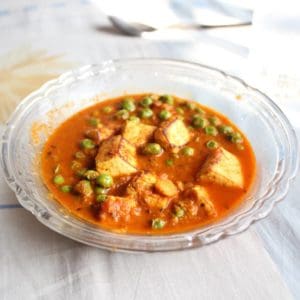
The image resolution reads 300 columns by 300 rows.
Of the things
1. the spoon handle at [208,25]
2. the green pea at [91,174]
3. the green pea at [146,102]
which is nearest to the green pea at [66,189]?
the green pea at [91,174]

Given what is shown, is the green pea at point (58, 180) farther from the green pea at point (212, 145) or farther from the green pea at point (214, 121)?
the green pea at point (214, 121)

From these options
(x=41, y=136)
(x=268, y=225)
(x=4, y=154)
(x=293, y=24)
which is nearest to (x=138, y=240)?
(x=268, y=225)

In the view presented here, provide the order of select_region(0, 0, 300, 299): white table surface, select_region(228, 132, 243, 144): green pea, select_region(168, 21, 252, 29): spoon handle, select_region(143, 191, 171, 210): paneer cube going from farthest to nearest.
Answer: select_region(168, 21, 252, 29): spoon handle, select_region(228, 132, 243, 144): green pea, select_region(143, 191, 171, 210): paneer cube, select_region(0, 0, 300, 299): white table surface

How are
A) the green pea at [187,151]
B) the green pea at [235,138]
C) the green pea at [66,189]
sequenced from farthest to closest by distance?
the green pea at [235,138], the green pea at [187,151], the green pea at [66,189]

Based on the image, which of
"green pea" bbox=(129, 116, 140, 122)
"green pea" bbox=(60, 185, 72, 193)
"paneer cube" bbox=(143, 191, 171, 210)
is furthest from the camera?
"green pea" bbox=(129, 116, 140, 122)

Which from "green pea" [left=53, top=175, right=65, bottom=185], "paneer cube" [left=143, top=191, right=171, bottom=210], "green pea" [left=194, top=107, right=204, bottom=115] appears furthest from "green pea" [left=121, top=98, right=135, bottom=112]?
"paneer cube" [left=143, top=191, right=171, bottom=210]

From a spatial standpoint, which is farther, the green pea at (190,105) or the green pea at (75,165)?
the green pea at (190,105)

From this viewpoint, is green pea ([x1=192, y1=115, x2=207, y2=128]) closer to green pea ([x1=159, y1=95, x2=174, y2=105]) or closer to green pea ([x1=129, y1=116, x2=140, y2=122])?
green pea ([x1=159, y1=95, x2=174, y2=105])

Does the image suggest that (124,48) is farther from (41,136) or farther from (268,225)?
(268,225)
